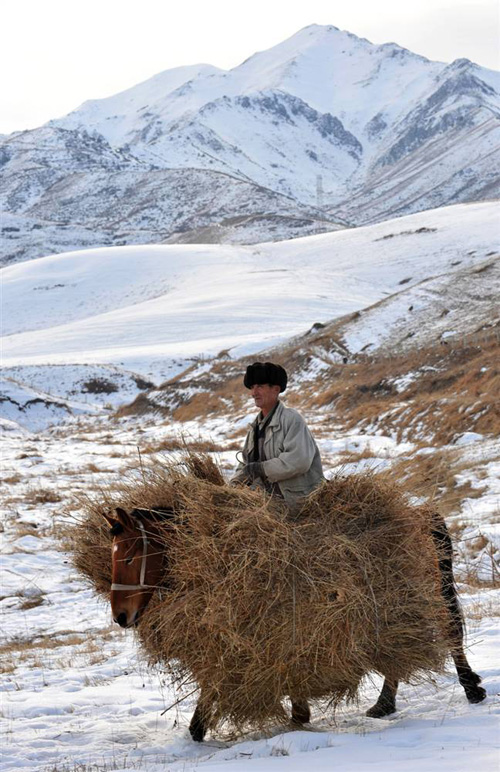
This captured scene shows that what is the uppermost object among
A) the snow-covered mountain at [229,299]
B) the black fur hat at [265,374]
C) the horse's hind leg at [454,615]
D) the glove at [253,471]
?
the snow-covered mountain at [229,299]

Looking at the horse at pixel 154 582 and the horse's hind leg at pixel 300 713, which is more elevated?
the horse at pixel 154 582

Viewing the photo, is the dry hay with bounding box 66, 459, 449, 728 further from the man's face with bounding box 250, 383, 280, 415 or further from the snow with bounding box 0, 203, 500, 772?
the man's face with bounding box 250, 383, 280, 415

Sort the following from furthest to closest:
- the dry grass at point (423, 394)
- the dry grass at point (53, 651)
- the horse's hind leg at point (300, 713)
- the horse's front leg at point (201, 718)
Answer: the dry grass at point (423, 394) < the dry grass at point (53, 651) < the horse's hind leg at point (300, 713) < the horse's front leg at point (201, 718)

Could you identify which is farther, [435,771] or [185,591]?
[185,591]

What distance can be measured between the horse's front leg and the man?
143cm

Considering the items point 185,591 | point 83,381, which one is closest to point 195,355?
point 83,381

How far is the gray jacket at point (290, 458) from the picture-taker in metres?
5.50

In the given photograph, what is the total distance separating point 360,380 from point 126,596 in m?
24.9

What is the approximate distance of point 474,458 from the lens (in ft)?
49.2

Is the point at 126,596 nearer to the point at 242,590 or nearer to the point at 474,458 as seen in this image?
the point at 242,590

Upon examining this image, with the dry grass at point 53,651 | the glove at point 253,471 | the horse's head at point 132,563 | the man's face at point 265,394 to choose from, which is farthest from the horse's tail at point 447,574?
the dry grass at point 53,651

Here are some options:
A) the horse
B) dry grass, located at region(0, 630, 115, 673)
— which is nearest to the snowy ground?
dry grass, located at region(0, 630, 115, 673)

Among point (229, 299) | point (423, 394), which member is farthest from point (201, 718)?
point (229, 299)

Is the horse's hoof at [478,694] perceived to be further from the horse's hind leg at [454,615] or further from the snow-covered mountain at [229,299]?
the snow-covered mountain at [229,299]
